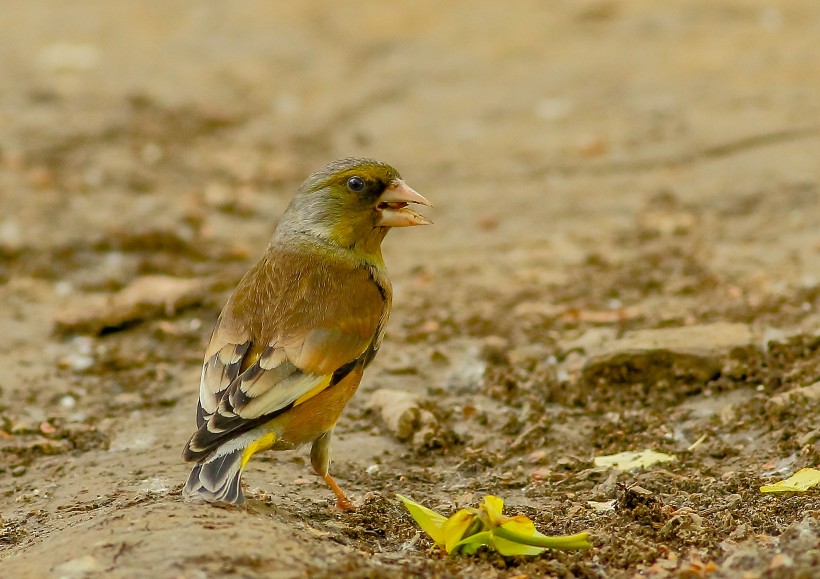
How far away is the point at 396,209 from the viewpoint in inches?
210

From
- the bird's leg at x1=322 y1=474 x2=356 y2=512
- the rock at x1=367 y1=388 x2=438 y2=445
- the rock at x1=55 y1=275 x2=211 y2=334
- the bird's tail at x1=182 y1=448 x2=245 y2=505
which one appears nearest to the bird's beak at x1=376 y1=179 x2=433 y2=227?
the rock at x1=367 y1=388 x2=438 y2=445

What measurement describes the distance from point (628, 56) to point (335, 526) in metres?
7.14

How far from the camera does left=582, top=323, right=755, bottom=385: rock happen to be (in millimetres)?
5473

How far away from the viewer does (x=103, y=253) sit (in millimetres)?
7918

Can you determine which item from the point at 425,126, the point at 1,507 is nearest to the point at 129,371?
the point at 1,507

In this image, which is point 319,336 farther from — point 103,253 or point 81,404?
point 103,253

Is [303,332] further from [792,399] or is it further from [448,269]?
[448,269]

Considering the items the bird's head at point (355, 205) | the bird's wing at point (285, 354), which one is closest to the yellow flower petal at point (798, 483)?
the bird's wing at point (285, 354)

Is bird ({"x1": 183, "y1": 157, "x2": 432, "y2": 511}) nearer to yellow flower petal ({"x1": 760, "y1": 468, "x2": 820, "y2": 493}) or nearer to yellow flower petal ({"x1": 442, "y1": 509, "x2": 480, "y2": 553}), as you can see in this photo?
yellow flower petal ({"x1": 442, "y1": 509, "x2": 480, "y2": 553})

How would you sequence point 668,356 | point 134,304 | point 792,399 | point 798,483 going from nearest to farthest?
point 798,483, point 792,399, point 668,356, point 134,304

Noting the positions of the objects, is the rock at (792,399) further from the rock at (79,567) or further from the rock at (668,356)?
the rock at (79,567)

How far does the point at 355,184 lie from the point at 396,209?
0.73 ft

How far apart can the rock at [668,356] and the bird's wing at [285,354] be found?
1.21 m

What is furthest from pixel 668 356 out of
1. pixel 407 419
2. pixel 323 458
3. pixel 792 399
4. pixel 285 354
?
pixel 285 354
